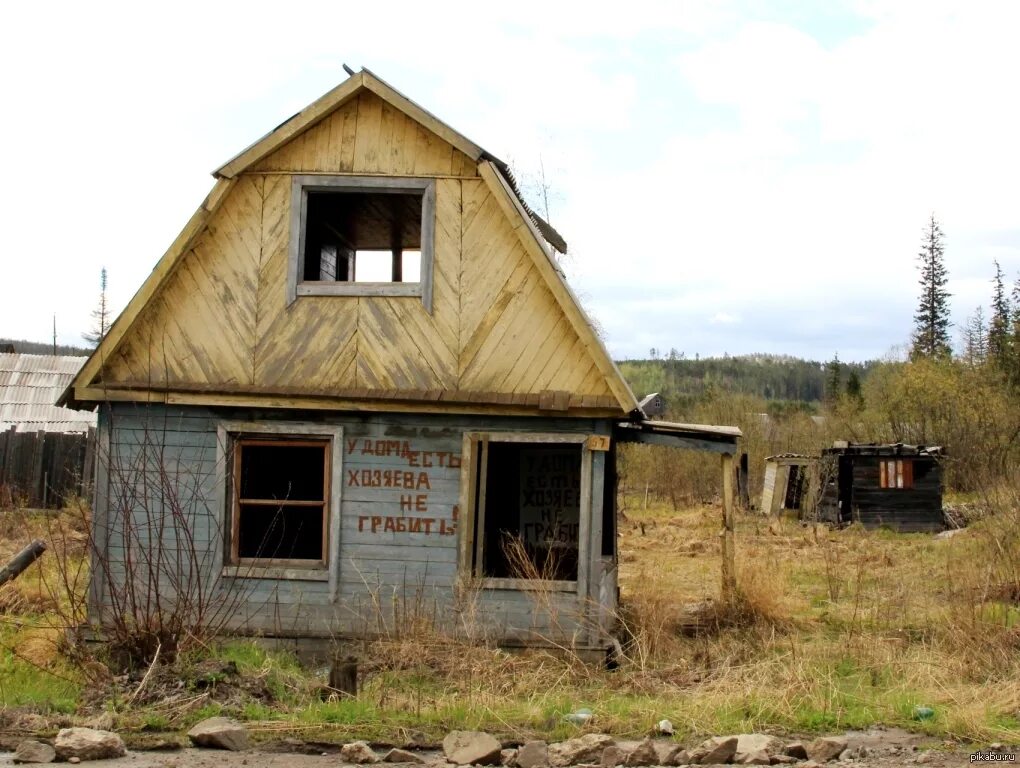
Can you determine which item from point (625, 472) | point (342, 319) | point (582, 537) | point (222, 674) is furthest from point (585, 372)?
point (625, 472)

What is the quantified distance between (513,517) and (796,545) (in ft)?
28.9

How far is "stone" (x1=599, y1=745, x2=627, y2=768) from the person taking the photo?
6938 mm

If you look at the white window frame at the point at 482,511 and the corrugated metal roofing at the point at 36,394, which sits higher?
the corrugated metal roofing at the point at 36,394

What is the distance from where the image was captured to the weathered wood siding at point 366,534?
1077 cm

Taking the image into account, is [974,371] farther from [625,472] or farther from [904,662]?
[904,662]

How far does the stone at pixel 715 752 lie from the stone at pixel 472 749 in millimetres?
1310

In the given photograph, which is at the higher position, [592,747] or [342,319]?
[342,319]

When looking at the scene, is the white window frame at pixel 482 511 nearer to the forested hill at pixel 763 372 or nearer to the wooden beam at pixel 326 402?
the wooden beam at pixel 326 402

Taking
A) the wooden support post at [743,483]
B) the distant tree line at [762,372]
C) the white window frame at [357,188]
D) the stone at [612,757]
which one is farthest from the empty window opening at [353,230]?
the distant tree line at [762,372]

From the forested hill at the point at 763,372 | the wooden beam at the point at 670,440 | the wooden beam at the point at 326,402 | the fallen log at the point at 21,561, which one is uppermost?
the forested hill at the point at 763,372

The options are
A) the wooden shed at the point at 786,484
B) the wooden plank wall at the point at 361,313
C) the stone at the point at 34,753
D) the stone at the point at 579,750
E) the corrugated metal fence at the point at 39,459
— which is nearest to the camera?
Answer: the stone at the point at 34,753

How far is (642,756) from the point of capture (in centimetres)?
697

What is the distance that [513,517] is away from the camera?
50.2 ft

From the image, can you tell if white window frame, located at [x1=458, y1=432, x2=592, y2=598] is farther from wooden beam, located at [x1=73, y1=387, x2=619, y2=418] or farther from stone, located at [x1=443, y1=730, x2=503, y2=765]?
stone, located at [x1=443, y1=730, x2=503, y2=765]
